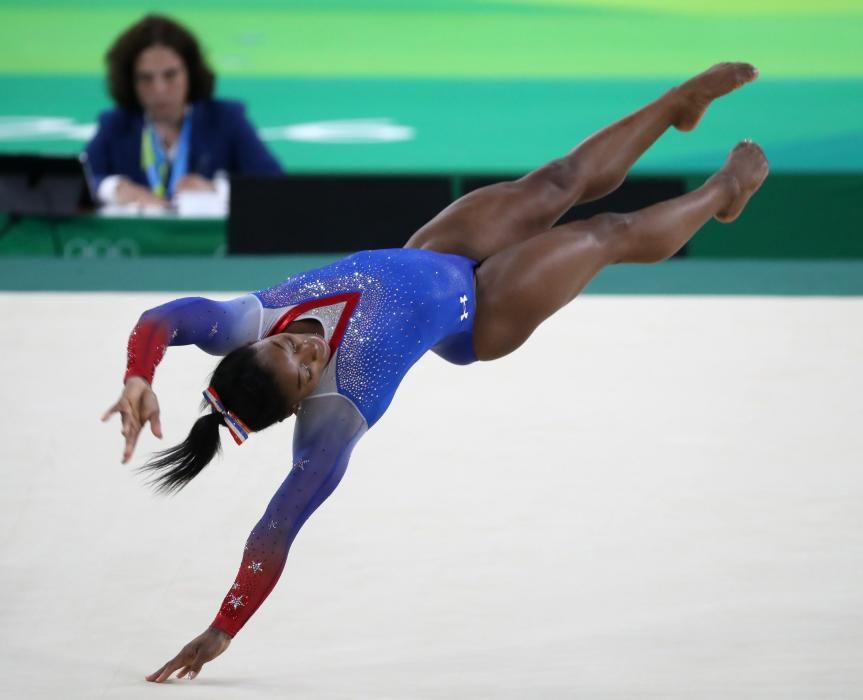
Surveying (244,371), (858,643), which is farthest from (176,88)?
(858,643)

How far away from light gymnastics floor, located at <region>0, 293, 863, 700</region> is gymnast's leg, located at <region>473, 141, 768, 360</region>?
0.45 meters

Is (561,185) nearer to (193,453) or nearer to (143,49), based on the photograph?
(193,453)

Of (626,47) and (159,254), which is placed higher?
(626,47)

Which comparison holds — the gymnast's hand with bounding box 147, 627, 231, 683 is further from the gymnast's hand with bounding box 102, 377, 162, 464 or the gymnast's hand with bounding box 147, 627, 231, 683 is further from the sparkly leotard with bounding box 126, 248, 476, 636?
the gymnast's hand with bounding box 102, 377, 162, 464

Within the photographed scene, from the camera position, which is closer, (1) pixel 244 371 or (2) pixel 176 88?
(1) pixel 244 371

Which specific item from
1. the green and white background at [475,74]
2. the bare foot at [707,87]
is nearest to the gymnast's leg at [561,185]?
the bare foot at [707,87]

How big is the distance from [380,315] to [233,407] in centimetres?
46

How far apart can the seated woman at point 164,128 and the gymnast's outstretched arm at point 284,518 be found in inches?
145

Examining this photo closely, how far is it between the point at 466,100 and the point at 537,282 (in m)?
5.65

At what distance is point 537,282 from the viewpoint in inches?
122

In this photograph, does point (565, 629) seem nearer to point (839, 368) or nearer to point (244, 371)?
point (244, 371)

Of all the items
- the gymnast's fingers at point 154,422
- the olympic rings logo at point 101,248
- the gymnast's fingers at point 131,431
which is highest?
the gymnast's fingers at point 154,422

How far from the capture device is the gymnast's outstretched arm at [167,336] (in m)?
2.29

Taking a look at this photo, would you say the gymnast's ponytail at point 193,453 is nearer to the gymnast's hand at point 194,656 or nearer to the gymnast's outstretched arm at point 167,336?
the gymnast's outstretched arm at point 167,336
